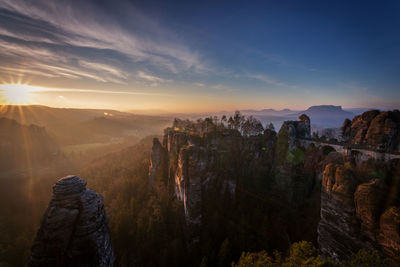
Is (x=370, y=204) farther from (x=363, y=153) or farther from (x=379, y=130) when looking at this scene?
(x=379, y=130)

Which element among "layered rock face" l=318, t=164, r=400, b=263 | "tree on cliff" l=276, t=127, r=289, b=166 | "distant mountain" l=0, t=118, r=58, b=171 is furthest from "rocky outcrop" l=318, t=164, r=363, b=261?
"distant mountain" l=0, t=118, r=58, b=171

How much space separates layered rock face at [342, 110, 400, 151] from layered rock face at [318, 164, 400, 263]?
90.6 ft

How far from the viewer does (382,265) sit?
8.54 meters

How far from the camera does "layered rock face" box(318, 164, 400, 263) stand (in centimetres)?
1042

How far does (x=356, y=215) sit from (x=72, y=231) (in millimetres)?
19694

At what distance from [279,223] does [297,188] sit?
1145 cm

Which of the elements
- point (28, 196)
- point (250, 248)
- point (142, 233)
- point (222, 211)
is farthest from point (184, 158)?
point (28, 196)

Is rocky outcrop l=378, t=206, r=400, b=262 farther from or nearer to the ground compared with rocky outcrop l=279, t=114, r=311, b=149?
nearer to the ground

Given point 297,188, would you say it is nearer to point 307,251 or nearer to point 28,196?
point 307,251

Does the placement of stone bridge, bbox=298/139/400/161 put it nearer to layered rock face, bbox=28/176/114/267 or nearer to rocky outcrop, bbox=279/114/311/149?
rocky outcrop, bbox=279/114/311/149

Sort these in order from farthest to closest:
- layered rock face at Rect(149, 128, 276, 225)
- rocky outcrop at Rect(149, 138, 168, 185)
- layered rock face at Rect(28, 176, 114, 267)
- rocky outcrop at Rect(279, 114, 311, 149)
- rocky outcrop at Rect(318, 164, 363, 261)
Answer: rocky outcrop at Rect(149, 138, 168, 185)
rocky outcrop at Rect(279, 114, 311, 149)
layered rock face at Rect(149, 128, 276, 225)
rocky outcrop at Rect(318, 164, 363, 261)
layered rock face at Rect(28, 176, 114, 267)

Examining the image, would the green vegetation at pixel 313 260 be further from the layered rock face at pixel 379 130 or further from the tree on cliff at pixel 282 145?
the tree on cliff at pixel 282 145

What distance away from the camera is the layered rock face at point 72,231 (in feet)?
26.4

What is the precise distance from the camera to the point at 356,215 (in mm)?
12484
